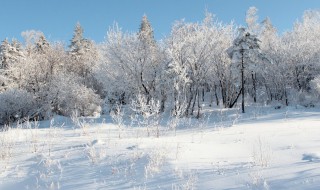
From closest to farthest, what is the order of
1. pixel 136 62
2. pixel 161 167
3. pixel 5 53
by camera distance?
pixel 161 167
pixel 136 62
pixel 5 53

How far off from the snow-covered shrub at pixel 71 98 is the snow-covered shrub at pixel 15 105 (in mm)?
2073

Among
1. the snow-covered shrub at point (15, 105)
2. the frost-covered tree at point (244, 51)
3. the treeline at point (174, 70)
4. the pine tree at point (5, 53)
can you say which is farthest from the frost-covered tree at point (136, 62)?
the pine tree at point (5, 53)

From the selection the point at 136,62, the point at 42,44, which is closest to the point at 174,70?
the point at 136,62

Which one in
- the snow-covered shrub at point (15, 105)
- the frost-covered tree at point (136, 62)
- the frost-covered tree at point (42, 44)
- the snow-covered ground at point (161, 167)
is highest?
the frost-covered tree at point (42, 44)

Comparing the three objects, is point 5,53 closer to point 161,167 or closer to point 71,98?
point 71,98

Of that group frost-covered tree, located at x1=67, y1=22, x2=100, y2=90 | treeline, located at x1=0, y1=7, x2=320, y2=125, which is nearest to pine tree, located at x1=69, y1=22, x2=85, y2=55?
frost-covered tree, located at x1=67, y1=22, x2=100, y2=90

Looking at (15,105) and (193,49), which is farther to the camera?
(15,105)

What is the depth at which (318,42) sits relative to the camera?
146ft

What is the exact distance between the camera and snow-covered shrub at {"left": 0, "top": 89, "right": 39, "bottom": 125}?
38375 mm

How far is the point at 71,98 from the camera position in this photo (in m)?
39.0

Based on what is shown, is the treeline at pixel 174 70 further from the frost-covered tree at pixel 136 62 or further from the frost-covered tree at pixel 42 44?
the frost-covered tree at pixel 42 44

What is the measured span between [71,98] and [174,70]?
11367mm

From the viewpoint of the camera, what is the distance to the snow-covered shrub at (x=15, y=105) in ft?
126

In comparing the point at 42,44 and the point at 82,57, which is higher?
the point at 42,44
